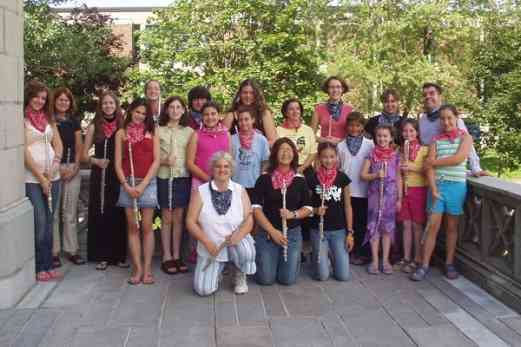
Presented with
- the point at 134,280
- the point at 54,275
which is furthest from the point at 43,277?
the point at 134,280

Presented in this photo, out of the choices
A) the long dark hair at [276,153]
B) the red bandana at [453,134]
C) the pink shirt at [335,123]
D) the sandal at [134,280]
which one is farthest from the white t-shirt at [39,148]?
the red bandana at [453,134]

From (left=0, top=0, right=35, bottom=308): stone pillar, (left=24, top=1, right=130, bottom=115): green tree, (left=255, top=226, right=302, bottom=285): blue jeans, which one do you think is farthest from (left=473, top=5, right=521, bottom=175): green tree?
(left=0, top=0, right=35, bottom=308): stone pillar

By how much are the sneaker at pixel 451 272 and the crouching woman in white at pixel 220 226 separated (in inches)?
76.2

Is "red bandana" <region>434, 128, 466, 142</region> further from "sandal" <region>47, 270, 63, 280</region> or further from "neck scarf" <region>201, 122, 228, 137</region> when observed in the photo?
"sandal" <region>47, 270, 63, 280</region>

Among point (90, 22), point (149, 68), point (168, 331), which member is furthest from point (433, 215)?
point (149, 68)

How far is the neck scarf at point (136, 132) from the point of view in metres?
5.94

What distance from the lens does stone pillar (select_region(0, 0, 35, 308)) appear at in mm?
5039

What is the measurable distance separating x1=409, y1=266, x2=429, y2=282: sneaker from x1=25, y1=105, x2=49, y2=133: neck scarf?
376 centimetres

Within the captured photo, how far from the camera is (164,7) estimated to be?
22.8 metres

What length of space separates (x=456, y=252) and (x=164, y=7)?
61.2 feet

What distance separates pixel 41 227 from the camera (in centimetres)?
582

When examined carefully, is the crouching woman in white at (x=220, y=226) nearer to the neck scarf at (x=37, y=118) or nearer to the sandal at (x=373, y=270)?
the sandal at (x=373, y=270)

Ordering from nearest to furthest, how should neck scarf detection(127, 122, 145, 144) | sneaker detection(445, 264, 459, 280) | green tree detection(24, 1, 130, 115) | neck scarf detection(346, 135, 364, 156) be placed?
1. neck scarf detection(127, 122, 145, 144)
2. sneaker detection(445, 264, 459, 280)
3. neck scarf detection(346, 135, 364, 156)
4. green tree detection(24, 1, 130, 115)

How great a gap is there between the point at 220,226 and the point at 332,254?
1215 mm
